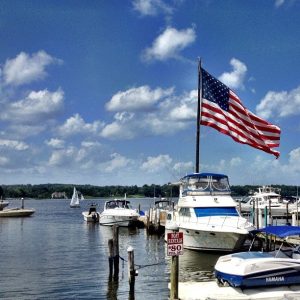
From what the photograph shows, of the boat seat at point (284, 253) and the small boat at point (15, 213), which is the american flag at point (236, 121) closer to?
the boat seat at point (284, 253)

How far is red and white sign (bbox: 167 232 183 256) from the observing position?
16.2 m

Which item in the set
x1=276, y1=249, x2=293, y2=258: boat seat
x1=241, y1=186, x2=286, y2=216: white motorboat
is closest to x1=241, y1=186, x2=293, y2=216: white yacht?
x1=241, y1=186, x2=286, y2=216: white motorboat

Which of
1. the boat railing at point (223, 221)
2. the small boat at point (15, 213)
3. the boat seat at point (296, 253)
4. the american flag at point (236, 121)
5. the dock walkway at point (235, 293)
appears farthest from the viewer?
the small boat at point (15, 213)

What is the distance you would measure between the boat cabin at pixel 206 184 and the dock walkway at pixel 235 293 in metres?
18.4

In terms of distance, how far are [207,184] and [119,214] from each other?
80.5ft

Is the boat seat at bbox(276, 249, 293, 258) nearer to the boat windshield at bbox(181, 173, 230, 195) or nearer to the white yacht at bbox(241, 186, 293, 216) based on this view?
the boat windshield at bbox(181, 173, 230, 195)

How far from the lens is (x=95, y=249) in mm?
39812

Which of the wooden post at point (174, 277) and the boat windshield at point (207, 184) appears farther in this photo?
the boat windshield at point (207, 184)

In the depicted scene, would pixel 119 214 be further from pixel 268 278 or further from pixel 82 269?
pixel 268 278

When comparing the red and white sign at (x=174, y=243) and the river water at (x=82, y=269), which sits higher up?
the red and white sign at (x=174, y=243)

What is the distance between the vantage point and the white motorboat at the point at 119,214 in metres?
58.2

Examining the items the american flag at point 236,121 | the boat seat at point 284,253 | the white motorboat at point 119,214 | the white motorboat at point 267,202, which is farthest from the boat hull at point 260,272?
the white motorboat at point 119,214

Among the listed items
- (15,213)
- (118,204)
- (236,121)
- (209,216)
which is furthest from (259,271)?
(15,213)

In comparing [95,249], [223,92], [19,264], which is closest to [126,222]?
[95,249]
